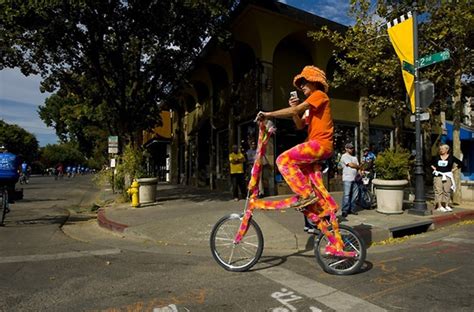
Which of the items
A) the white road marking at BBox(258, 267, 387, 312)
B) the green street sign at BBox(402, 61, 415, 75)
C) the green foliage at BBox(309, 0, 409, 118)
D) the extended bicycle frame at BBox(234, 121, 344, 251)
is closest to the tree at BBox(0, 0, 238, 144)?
the green foliage at BBox(309, 0, 409, 118)

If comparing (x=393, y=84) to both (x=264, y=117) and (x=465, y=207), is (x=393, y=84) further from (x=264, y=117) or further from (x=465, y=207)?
(x=264, y=117)

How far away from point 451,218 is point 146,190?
833 cm

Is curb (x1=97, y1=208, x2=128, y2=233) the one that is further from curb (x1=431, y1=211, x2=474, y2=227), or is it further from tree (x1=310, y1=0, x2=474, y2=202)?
tree (x1=310, y1=0, x2=474, y2=202)

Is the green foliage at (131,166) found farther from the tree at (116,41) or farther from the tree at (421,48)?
the tree at (421,48)

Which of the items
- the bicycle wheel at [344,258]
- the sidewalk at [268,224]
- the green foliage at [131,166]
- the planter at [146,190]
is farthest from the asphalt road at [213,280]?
the green foliage at [131,166]

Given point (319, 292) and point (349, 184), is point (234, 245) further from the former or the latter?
point (349, 184)

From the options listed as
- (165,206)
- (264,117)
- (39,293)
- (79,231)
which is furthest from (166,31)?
(39,293)

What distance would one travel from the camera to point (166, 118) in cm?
3119

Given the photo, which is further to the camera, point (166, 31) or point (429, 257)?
point (166, 31)

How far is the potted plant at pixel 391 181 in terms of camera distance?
899cm

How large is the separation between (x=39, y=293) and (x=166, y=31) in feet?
30.0

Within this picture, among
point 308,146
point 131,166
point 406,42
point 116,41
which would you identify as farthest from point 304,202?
point 116,41

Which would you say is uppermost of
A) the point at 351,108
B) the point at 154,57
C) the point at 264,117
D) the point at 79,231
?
the point at 154,57

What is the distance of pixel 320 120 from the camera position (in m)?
4.75
